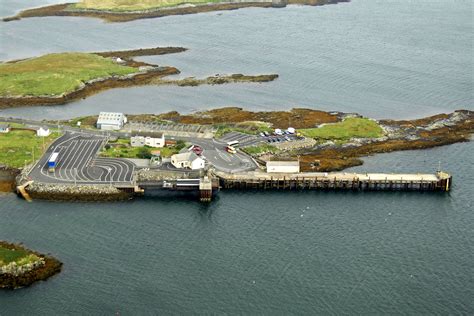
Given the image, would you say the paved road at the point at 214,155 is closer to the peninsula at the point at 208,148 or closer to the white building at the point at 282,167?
the peninsula at the point at 208,148

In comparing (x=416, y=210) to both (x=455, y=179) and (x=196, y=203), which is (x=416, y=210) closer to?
(x=455, y=179)

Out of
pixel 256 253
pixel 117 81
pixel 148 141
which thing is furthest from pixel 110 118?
pixel 256 253

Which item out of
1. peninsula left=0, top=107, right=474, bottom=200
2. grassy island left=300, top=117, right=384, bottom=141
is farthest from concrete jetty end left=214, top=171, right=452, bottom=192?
grassy island left=300, top=117, right=384, bottom=141

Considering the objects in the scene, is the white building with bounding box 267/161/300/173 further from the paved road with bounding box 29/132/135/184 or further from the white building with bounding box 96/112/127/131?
the white building with bounding box 96/112/127/131

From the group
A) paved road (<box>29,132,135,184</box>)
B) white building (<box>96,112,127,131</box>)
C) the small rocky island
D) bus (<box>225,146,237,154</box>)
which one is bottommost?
the small rocky island

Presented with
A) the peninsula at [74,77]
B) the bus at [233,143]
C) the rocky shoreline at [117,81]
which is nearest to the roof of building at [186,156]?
the bus at [233,143]

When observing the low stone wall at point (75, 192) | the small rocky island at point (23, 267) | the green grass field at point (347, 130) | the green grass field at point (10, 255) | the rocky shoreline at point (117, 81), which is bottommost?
the small rocky island at point (23, 267)
